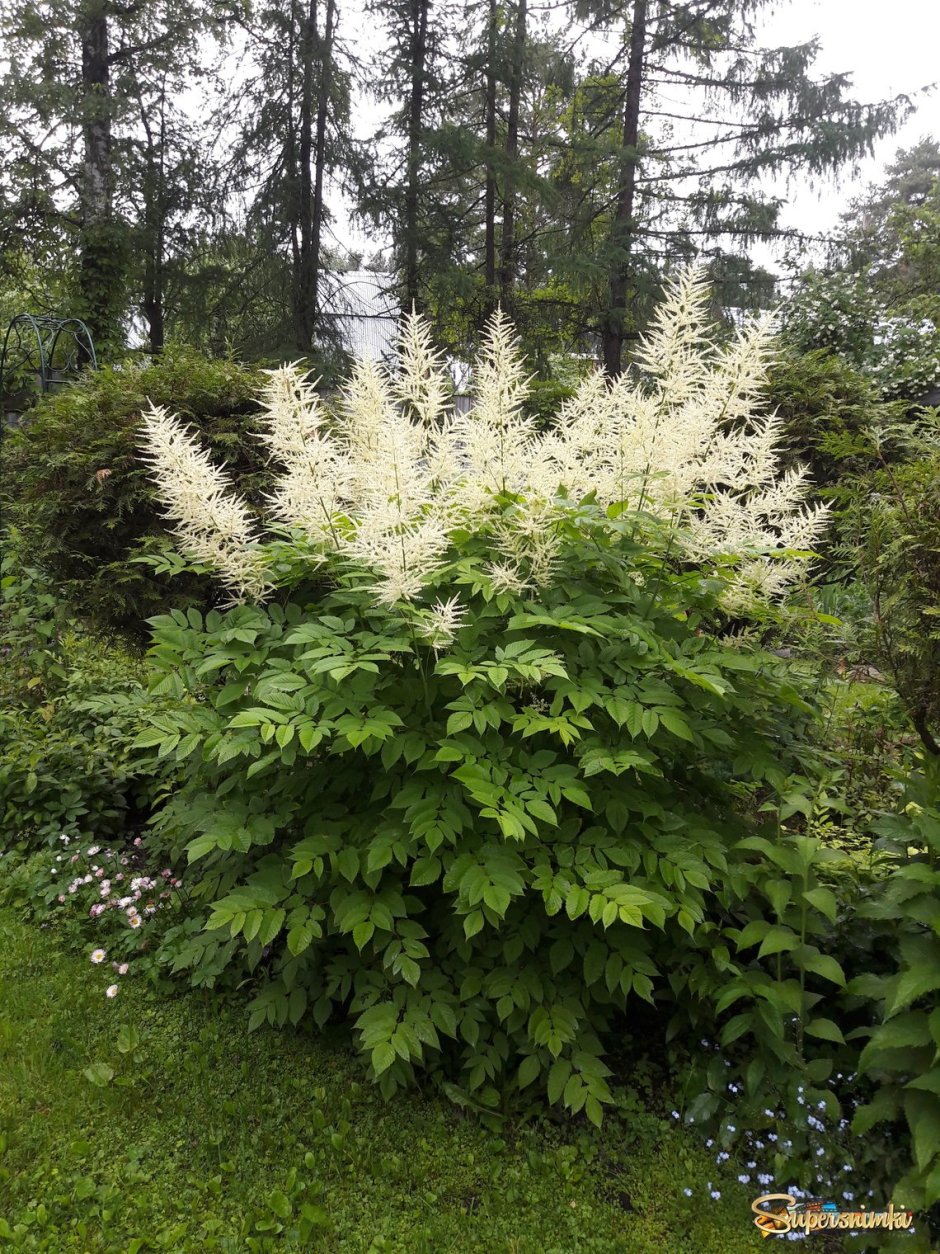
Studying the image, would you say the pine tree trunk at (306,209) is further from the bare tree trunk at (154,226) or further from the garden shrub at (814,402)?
the garden shrub at (814,402)

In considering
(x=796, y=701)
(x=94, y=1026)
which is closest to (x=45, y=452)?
(x=94, y=1026)

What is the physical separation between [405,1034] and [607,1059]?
1003 millimetres

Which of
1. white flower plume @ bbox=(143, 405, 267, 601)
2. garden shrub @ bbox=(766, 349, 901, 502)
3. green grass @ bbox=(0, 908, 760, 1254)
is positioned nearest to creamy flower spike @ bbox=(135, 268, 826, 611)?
white flower plume @ bbox=(143, 405, 267, 601)

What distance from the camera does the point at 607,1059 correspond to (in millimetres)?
2812

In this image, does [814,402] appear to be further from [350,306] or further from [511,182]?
[350,306]

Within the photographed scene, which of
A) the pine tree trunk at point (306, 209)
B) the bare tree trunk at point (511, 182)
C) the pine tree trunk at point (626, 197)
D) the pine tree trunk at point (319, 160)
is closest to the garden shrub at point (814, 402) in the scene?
the pine tree trunk at point (626, 197)

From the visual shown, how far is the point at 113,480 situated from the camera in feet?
12.6

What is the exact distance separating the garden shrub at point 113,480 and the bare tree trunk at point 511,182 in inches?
377

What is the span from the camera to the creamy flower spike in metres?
2.36

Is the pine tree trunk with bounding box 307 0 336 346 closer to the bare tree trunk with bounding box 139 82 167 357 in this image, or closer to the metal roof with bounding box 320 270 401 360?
the metal roof with bounding box 320 270 401 360

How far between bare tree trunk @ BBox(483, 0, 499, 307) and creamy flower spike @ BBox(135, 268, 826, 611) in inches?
439

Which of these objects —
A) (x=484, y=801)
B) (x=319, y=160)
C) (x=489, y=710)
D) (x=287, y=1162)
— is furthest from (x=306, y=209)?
(x=287, y=1162)

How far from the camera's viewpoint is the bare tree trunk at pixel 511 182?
1276cm

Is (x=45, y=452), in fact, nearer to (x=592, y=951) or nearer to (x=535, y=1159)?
(x=592, y=951)
